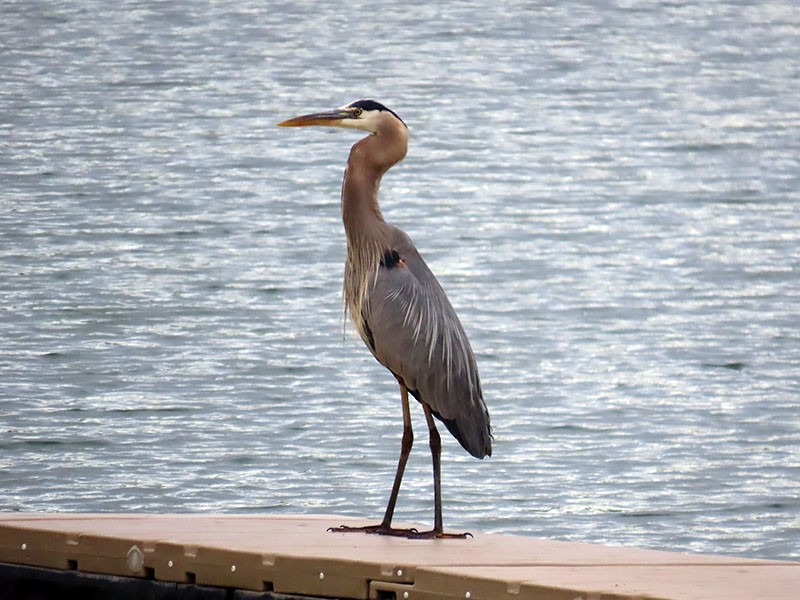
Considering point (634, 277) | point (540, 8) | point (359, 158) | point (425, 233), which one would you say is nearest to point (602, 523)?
point (359, 158)

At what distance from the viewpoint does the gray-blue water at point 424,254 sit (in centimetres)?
930

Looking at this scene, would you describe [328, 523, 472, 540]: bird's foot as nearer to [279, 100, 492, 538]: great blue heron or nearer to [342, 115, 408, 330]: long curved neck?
[279, 100, 492, 538]: great blue heron

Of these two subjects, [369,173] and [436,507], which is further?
[369,173]

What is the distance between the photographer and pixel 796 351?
12414 millimetres

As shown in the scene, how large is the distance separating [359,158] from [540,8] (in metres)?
18.7

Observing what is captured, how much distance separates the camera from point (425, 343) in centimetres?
533

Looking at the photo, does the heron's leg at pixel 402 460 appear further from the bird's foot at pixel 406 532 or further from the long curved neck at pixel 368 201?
the long curved neck at pixel 368 201

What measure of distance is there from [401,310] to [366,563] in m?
1.04

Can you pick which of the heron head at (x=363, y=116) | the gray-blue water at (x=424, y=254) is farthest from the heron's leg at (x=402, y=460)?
the gray-blue water at (x=424, y=254)

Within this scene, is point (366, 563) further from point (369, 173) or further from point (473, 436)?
point (369, 173)

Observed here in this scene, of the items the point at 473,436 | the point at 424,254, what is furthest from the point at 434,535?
the point at 424,254

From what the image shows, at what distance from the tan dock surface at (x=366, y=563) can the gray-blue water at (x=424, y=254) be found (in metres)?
3.19

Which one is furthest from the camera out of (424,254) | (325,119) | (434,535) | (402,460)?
(424,254)

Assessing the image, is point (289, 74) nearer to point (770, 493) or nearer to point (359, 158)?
point (770, 493)
